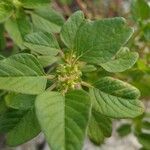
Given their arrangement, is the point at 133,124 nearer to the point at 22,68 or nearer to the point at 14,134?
the point at 14,134

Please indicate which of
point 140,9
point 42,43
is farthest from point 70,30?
point 140,9

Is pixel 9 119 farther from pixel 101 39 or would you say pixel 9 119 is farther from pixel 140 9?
pixel 140 9

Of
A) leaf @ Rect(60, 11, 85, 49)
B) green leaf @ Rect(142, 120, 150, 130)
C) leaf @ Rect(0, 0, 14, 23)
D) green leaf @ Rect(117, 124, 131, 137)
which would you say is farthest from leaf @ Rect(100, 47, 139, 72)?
green leaf @ Rect(117, 124, 131, 137)

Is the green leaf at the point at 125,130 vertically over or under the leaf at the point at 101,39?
under

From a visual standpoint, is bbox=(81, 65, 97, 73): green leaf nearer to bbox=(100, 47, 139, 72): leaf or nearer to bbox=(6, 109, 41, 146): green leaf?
bbox=(100, 47, 139, 72): leaf

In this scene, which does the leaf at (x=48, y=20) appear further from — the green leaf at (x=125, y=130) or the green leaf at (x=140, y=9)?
the green leaf at (x=125, y=130)

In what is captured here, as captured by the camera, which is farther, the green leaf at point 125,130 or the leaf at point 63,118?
the green leaf at point 125,130

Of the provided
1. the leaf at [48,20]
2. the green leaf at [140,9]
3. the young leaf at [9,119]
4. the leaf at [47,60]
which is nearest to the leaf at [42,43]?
the leaf at [47,60]

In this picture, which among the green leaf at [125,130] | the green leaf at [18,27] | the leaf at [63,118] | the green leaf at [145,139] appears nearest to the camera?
the leaf at [63,118]

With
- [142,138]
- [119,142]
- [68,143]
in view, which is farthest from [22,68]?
[119,142]
